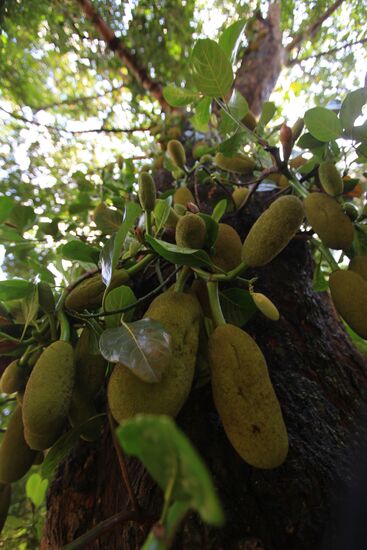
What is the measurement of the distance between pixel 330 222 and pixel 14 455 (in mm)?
624

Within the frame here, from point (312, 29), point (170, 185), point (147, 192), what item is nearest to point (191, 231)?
point (147, 192)

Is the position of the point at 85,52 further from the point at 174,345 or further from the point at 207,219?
the point at 174,345

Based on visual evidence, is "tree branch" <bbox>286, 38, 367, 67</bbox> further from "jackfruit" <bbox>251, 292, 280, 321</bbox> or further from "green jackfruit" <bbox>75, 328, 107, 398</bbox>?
"green jackfruit" <bbox>75, 328, 107, 398</bbox>

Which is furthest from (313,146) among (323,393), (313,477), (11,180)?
(11,180)

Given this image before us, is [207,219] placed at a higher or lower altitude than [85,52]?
lower

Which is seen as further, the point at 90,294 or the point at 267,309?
the point at 90,294

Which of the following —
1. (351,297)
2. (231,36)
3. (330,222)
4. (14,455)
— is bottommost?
(14,455)

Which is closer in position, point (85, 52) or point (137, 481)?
point (137, 481)

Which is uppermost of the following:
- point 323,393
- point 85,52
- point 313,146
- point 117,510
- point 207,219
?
point 85,52

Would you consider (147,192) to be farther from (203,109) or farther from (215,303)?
(203,109)

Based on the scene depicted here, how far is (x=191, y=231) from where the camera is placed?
1.83 feet

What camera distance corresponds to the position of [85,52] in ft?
6.30

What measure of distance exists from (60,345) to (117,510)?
265 mm

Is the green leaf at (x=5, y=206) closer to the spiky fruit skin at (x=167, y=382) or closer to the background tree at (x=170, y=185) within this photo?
the background tree at (x=170, y=185)
